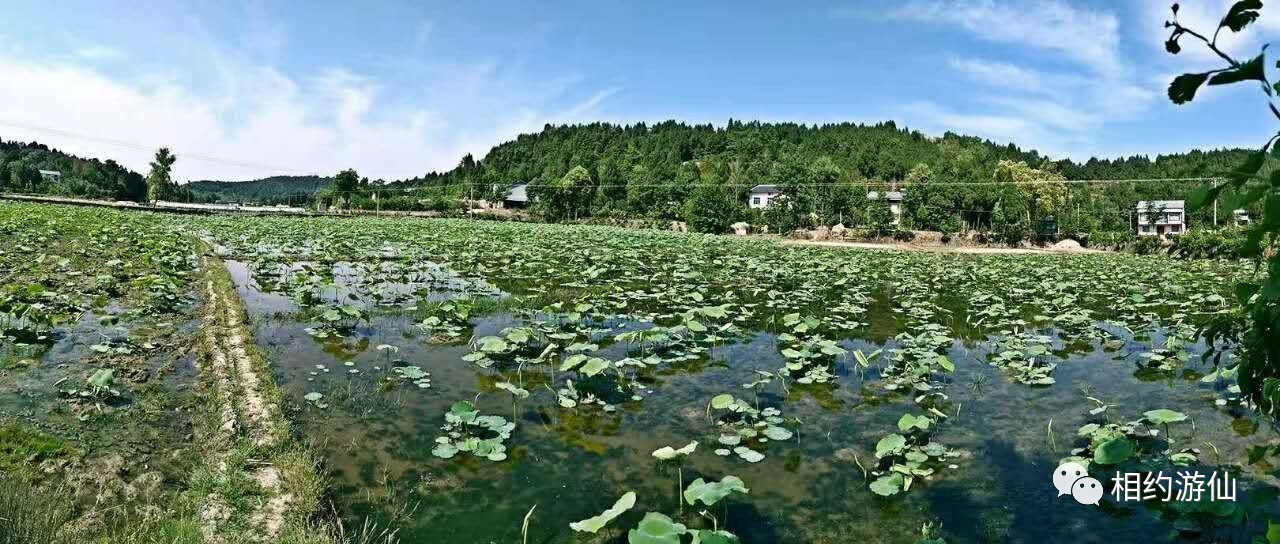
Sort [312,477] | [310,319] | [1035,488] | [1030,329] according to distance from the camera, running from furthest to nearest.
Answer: [1030,329], [310,319], [1035,488], [312,477]

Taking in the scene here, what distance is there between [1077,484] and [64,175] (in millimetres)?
141141

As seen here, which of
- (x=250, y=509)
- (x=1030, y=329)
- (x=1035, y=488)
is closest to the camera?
(x=250, y=509)

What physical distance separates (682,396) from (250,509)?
383 cm

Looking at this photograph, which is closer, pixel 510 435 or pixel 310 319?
pixel 510 435

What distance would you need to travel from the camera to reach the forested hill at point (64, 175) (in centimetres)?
8306

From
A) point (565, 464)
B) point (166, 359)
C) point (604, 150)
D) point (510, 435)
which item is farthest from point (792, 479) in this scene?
point (604, 150)

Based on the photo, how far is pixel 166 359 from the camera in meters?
6.88

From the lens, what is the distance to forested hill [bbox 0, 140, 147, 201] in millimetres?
83062

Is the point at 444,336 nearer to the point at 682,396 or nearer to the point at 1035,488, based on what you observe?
the point at 682,396

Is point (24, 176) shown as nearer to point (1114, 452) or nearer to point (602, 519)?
point (602, 519)

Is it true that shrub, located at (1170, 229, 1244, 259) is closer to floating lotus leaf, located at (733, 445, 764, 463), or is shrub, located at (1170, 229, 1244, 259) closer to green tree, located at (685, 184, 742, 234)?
green tree, located at (685, 184, 742, 234)

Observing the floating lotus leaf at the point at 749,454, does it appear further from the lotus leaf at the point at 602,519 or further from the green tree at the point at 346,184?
the green tree at the point at 346,184

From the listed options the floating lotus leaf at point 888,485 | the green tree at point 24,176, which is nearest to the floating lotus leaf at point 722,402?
the floating lotus leaf at point 888,485

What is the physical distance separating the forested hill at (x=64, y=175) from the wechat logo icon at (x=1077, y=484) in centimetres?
9810
